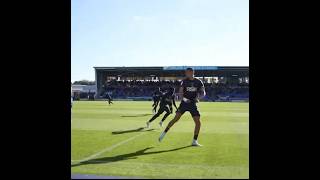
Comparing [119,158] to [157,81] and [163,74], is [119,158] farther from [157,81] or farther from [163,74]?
[157,81]

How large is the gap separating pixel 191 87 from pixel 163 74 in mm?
→ 65645

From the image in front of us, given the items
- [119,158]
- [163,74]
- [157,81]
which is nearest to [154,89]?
[157,81]

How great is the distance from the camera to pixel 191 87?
9.73 meters

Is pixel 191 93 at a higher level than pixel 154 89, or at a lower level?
lower

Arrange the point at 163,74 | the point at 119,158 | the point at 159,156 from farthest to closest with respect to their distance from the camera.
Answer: the point at 163,74 → the point at 159,156 → the point at 119,158

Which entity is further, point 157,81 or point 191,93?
point 157,81

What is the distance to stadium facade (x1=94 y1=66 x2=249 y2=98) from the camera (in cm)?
6969

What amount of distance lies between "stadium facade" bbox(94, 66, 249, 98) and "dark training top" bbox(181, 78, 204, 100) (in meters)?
58.5

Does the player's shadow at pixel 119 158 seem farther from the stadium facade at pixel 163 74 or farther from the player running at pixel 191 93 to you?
the stadium facade at pixel 163 74

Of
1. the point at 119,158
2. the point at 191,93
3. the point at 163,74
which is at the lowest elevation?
the point at 119,158
